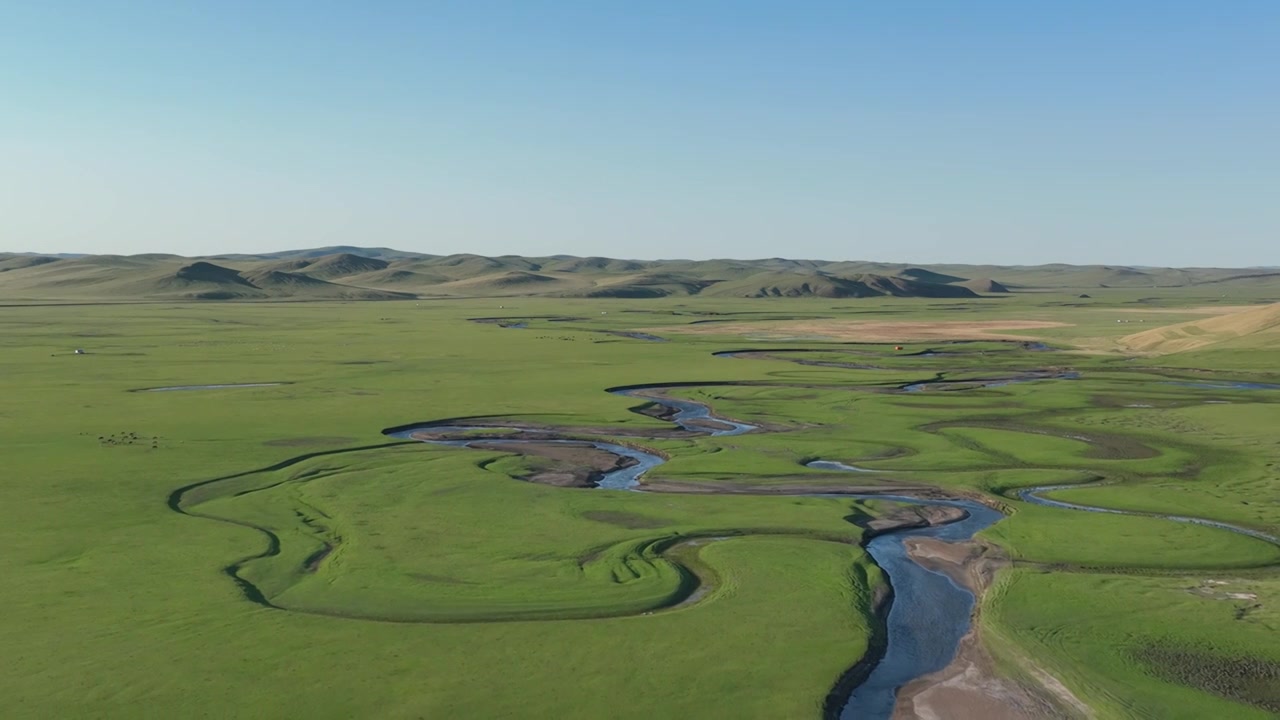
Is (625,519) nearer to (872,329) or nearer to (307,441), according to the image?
(307,441)

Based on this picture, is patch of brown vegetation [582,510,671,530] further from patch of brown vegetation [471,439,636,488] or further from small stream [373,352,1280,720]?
patch of brown vegetation [471,439,636,488]

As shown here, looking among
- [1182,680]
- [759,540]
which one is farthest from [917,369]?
[1182,680]

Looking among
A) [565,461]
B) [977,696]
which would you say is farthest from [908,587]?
[565,461]

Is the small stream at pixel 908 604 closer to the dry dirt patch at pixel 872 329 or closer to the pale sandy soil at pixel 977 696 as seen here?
the pale sandy soil at pixel 977 696

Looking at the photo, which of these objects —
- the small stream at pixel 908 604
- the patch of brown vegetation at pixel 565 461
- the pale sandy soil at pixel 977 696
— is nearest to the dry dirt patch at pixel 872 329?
the patch of brown vegetation at pixel 565 461

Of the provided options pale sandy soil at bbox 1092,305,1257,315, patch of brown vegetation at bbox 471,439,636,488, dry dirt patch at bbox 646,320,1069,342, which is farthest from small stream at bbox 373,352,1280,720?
pale sandy soil at bbox 1092,305,1257,315

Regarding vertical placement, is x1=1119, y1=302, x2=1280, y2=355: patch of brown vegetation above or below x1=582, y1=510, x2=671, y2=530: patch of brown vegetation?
above

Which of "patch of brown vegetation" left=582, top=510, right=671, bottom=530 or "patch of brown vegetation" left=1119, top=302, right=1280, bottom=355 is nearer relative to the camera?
"patch of brown vegetation" left=582, top=510, right=671, bottom=530
